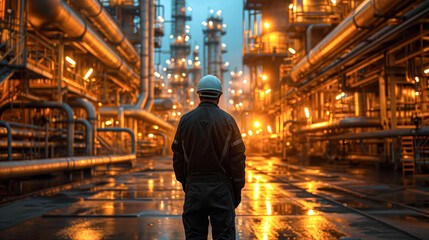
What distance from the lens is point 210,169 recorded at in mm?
2758

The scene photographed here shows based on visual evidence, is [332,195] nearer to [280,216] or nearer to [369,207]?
[369,207]

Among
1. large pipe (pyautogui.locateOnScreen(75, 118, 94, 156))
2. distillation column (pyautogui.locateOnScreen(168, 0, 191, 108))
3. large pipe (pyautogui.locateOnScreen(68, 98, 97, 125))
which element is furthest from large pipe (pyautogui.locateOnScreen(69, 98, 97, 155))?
distillation column (pyautogui.locateOnScreen(168, 0, 191, 108))

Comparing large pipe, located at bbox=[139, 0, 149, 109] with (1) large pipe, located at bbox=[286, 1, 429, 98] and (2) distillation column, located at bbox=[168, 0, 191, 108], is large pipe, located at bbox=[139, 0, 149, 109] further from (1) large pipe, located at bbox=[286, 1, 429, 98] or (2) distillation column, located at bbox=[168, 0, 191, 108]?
(2) distillation column, located at bbox=[168, 0, 191, 108]

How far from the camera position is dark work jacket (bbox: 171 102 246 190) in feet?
9.07

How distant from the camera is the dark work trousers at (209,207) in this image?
8.84 ft

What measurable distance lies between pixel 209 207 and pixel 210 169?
25cm

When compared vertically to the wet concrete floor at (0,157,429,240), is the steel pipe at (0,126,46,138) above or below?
above

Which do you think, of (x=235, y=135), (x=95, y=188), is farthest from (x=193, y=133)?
(x=95, y=188)

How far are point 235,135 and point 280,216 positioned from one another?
332cm

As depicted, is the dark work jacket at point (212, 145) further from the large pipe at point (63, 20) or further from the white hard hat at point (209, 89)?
the large pipe at point (63, 20)

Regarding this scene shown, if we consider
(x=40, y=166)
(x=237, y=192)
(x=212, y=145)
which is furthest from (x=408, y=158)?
(x=212, y=145)

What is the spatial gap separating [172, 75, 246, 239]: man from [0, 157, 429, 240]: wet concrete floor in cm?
188

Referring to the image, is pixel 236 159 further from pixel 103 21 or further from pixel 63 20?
pixel 103 21

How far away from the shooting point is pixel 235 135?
112 inches
